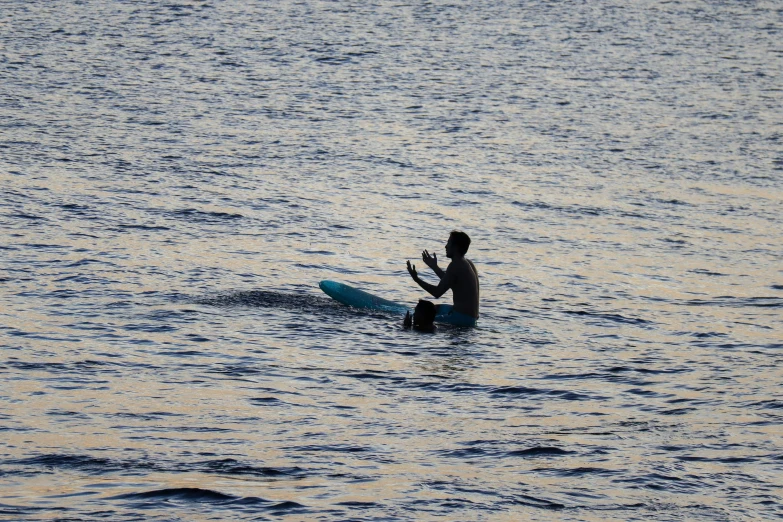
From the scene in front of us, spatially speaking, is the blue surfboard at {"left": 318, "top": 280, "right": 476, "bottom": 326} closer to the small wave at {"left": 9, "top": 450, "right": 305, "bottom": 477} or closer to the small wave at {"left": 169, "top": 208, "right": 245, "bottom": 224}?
the small wave at {"left": 169, "top": 208, "right": 245, "bottom": 224}

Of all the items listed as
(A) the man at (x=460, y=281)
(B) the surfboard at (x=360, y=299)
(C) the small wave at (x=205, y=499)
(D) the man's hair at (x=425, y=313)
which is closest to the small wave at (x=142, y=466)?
(C) the small wave at (x=205, y=499)

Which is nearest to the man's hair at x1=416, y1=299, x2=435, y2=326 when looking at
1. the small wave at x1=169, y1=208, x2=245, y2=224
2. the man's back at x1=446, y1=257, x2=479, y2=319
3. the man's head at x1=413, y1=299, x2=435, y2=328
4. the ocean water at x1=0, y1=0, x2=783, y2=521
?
the man's head at x1=413, y1=299, x2=435, y2=328

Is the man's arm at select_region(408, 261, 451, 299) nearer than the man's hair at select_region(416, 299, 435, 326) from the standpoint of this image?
No

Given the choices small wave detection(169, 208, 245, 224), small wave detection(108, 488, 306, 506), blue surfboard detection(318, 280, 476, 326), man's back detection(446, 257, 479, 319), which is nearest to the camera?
small wave detection(108, 488, 306, 506)

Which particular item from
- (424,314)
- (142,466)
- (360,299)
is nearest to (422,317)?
(424,314)

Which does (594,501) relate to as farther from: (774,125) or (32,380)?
(774,125)

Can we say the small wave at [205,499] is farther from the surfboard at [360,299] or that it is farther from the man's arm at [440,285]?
the surfboard at [360,299]

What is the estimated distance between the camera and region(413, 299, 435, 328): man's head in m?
16.5

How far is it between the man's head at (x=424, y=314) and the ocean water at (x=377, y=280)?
0.80 ft

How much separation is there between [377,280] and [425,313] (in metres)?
3.28

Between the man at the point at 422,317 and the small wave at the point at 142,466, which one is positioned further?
the man at the point at 422,317

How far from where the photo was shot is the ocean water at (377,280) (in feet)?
36.5

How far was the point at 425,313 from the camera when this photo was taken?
16.5m

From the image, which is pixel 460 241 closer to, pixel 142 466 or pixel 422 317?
pixel 422 317
